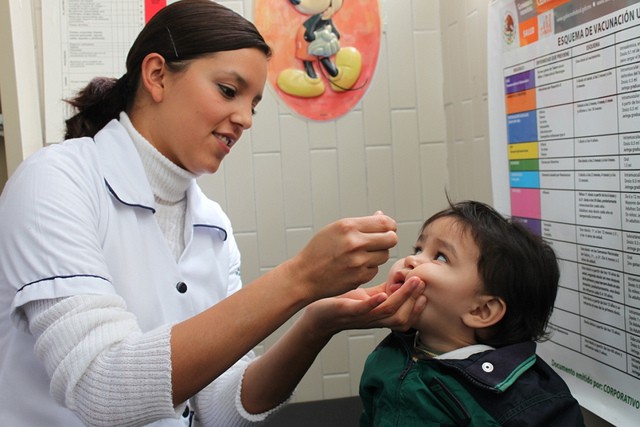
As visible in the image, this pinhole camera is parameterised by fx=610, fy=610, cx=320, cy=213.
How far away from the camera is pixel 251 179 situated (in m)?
2.16

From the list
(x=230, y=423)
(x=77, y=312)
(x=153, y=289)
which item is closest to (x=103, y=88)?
(x=153, y=289)

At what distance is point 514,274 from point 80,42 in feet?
5.51

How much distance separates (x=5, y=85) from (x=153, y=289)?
0.64m

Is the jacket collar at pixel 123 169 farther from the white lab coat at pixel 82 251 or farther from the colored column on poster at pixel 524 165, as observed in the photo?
the colored column on poster at pixel 524 165

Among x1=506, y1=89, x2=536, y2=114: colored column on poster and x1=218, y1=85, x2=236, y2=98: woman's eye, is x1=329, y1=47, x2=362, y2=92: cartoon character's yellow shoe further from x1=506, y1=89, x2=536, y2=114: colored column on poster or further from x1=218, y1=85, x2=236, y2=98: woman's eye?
x1=218, y1=85, x2=236, y2=98: woman's eye

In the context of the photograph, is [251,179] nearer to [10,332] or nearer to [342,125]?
[342,125]

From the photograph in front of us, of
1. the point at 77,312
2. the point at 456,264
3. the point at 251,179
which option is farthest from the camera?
the point at 251,179

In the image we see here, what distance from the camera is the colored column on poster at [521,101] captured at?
150 cm

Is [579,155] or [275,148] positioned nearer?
[579,155]

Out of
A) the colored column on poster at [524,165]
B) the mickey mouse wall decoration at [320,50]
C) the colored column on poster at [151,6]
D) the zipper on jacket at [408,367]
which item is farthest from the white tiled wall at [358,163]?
the zipper on jacket at [408,367]

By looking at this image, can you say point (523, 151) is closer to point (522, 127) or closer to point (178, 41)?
point (522, 127)

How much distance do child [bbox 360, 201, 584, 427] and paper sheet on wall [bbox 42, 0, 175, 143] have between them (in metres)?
1.41

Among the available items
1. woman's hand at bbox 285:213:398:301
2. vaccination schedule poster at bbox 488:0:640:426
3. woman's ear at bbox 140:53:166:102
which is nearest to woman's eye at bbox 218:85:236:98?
woman's ear at bbox 140:53:166:102

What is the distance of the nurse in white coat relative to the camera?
0.88 meters
